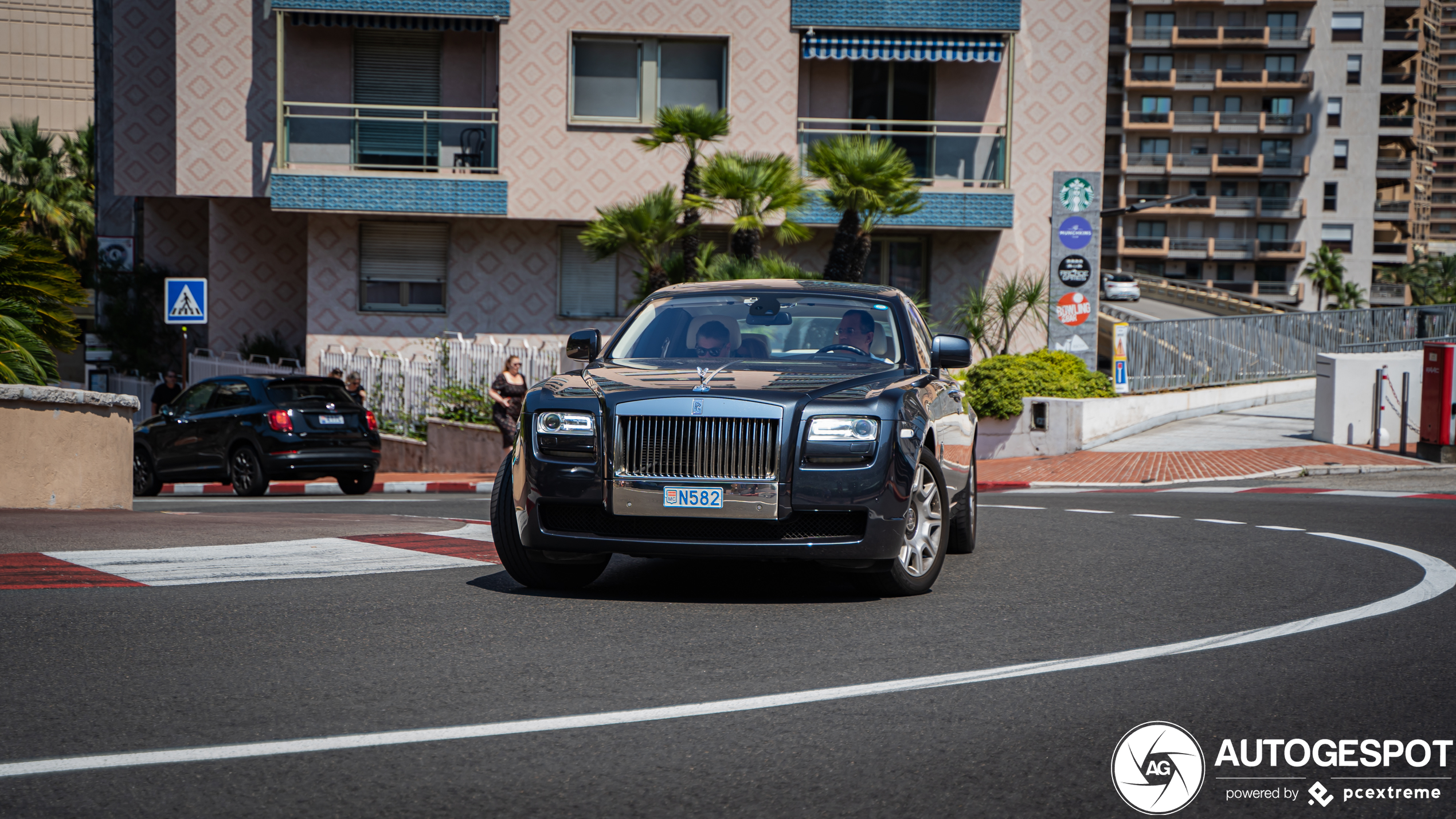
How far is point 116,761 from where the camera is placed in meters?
3.68

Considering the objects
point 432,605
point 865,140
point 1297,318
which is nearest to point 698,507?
point 432,605

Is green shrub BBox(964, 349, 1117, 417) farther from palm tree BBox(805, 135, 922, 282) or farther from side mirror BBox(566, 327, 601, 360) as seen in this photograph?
side mirror BBox(566, 327, 601, 360)

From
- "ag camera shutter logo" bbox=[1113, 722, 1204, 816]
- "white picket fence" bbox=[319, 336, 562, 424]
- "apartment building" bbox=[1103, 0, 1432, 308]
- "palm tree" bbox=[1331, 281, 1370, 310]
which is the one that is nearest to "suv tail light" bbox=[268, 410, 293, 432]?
"white picket fence" bbox=[319, 336, 562, 424]

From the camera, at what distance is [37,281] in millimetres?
13102

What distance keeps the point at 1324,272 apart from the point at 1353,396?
8492 centimetres

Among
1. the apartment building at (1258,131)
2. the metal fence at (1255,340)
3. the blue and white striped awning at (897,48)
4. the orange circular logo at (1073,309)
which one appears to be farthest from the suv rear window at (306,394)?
the apartment building at (1258,131)

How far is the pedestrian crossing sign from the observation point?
21.2m

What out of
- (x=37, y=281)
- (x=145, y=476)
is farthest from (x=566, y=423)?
(x=145, y=476)

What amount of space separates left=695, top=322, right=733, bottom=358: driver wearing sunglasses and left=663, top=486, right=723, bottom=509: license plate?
143cm

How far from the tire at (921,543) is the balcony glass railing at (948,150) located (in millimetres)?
19813

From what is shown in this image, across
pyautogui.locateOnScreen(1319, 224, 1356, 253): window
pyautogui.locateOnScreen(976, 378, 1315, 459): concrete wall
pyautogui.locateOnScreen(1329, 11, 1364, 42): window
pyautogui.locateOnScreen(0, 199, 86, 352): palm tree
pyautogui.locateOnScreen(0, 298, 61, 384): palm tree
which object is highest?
pyautogui.locateOnScreen(1329, 11, 1364, 42): window

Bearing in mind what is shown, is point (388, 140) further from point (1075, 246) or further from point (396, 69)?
point (1075, 246)

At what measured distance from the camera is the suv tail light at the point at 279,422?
17.3 m

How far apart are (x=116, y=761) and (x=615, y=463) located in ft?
9.45
